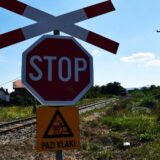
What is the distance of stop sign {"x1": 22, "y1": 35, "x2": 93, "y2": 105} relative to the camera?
342 cm

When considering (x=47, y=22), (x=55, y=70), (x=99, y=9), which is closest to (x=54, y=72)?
(x=55, y=70)

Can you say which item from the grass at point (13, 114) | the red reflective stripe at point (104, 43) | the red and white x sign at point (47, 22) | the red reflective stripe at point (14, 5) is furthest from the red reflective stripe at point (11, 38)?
the grass at point (13, 114)

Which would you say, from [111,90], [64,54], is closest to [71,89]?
[64,54]

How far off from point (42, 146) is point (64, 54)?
74cm

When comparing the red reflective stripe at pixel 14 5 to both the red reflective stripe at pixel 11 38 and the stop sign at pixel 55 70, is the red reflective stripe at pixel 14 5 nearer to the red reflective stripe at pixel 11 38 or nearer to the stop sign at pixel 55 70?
the red reflective stripe at pixel 11 38

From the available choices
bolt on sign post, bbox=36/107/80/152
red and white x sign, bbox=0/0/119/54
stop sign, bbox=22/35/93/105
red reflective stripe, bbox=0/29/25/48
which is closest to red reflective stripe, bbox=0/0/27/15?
red and white x sign, bbox=0/0/119/54

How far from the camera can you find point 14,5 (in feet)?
11.8

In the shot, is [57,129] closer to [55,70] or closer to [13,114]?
[55,70]

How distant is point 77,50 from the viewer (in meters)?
3.57

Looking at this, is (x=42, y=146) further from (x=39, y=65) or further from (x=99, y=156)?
(x=99, y=156)

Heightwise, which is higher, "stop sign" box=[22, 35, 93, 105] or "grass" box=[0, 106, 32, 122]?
"stop sign" box=[22, 35, 93, 105]

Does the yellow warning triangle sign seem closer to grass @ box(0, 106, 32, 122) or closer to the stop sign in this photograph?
the stop sign

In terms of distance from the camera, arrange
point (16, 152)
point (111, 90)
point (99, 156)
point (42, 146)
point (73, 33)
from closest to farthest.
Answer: point (42, 146), point (73, 33), point (99, 156), point (16, 152), point (111, 90)

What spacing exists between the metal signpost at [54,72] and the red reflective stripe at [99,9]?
189mm
